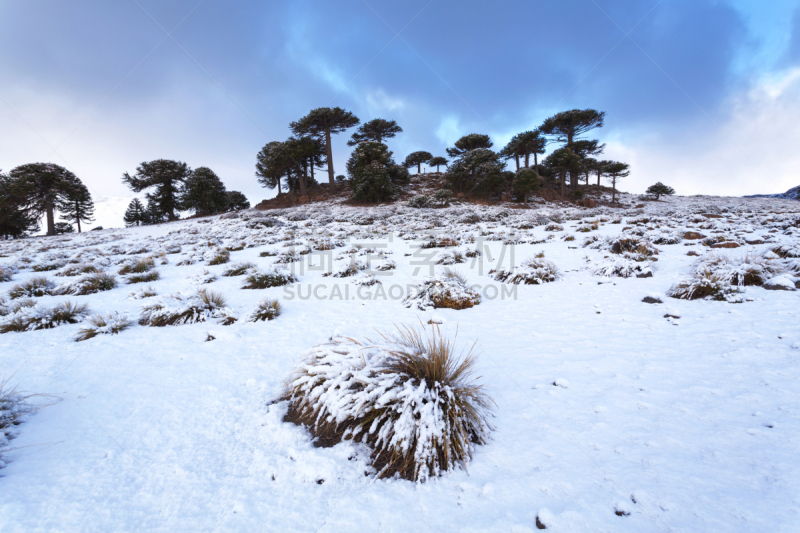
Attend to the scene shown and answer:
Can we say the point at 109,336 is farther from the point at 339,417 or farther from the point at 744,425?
the point at 744,425

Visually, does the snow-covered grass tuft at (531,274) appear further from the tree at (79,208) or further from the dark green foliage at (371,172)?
the tree at (79,208)

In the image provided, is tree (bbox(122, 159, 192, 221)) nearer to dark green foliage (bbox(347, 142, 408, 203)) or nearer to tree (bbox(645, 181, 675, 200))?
dark green foliage (bbox(347, 142, 408, 203))

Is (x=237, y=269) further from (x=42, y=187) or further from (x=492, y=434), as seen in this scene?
(x=42, y=187)

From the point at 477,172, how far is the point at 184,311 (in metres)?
29.7

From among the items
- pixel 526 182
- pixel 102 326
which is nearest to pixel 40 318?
pixel 102 326

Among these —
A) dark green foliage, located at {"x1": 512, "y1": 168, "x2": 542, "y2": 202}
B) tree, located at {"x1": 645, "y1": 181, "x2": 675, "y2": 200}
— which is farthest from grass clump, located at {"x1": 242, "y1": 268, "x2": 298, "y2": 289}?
tree, located at {"x1": 645, "y1": 181, "x2": 675, "y2": 200}

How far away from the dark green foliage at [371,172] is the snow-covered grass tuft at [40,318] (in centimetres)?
2369

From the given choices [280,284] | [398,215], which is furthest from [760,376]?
[398,215]

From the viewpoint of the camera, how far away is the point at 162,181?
31031 mm

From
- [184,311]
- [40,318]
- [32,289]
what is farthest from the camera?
[32,289]

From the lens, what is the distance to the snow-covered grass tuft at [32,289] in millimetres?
6172

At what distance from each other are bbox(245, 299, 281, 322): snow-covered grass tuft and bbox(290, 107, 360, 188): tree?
30.6 m

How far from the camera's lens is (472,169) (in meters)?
30.2

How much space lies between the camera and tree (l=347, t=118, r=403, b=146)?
35406mm
